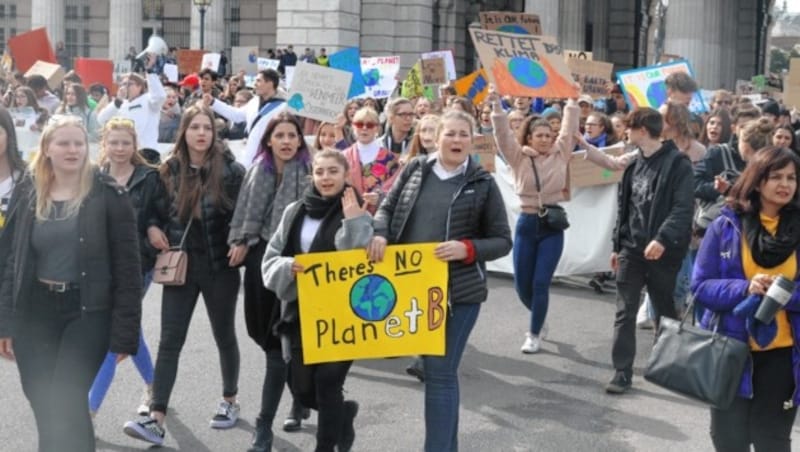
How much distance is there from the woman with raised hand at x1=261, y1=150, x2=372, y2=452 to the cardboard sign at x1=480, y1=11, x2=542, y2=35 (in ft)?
38.4

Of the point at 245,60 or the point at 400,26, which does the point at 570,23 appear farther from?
the point at 245,60

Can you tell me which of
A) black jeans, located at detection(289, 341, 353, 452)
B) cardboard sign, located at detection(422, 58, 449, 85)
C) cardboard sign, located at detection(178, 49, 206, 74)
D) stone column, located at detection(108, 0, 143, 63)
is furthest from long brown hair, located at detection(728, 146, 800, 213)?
stone column, located at detection(108, 0, 143, 63)

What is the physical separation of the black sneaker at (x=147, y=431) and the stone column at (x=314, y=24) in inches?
894

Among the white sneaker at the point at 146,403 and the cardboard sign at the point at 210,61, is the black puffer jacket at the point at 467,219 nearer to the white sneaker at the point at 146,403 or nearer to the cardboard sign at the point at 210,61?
the white sneaker at the point at 146,403

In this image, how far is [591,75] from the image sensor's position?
17469 millimetres

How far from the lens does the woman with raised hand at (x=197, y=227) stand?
280 inches

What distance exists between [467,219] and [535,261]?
11.1 feet

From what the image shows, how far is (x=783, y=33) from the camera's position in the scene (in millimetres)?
163375

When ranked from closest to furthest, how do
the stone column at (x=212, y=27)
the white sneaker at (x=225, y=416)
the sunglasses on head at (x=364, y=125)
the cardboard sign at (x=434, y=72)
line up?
the white sneaker at (x=225, y=416) < the sunglasses on head at (x=364, y=125) < the cardboard sign at (x=434, y=72) < the stone column at (x=212, y=27)

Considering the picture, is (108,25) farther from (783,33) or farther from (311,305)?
(783,33)

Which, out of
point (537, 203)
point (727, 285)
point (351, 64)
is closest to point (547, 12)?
point (351, 64)

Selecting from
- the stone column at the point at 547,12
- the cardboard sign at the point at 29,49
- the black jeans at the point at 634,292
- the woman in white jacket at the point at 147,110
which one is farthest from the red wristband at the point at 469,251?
the stone column at the point at 547,12

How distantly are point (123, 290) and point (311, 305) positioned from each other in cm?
91

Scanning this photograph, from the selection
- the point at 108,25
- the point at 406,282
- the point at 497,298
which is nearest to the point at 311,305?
the point at 406,282
